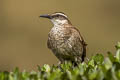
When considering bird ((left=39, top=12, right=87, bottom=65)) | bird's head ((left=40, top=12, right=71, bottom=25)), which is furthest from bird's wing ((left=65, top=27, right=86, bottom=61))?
bird's head ((left=40, top=12, right=71, bottom=25))

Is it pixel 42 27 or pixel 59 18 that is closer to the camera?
pixel 59 18

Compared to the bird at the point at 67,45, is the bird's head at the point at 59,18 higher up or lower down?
higher up

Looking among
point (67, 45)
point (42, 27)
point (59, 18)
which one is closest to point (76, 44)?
point (67, 45)

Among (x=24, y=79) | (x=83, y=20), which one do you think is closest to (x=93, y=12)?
(x=83, y=20)

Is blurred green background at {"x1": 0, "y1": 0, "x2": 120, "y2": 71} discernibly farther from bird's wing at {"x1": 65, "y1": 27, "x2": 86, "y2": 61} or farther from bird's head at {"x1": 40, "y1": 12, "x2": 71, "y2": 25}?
bird's wing at {"x1": 65, "y1": 27, "x2": 86, "y2": 61}

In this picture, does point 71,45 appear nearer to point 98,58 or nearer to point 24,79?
point 98,58

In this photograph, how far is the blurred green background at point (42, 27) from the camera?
50.8ft

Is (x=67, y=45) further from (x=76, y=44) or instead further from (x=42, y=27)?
(x=42, y=27)

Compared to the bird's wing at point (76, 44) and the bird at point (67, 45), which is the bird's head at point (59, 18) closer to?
the bird at point (67, 45)

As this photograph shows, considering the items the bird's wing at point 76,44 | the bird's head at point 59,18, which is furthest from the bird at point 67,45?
the bird's head at point 59,18

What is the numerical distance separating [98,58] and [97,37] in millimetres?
9241

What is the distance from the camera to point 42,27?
1638 cm

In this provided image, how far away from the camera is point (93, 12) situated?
16.5 m

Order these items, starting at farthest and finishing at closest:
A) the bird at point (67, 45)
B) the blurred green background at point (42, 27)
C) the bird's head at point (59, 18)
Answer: the blurred green background at point (42, 27)
the bird's head at point (59, 18)
the bird at point (67, 45)
